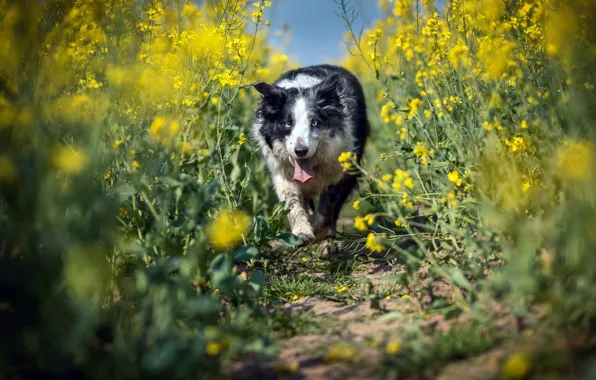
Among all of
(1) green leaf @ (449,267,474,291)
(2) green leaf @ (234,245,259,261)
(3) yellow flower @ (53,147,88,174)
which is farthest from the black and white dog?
(3) yellow flower @ (53,147,88,174)

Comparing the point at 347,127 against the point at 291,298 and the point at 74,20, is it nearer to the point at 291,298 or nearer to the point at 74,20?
the point at 291,298

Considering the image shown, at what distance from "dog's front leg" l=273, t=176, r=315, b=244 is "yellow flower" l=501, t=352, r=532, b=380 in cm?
278

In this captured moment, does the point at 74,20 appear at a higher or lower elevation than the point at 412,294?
higher

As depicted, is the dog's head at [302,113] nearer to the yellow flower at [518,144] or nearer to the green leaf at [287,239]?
the green leaf at [287,239]

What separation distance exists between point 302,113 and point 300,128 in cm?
16

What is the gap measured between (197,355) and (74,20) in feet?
6.58

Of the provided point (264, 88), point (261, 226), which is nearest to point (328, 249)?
point (261, 226)

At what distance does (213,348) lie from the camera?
205cm

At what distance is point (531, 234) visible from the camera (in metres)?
2.04

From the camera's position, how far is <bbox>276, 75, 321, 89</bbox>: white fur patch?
16.7ft

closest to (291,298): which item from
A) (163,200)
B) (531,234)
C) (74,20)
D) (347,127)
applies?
(163,200)

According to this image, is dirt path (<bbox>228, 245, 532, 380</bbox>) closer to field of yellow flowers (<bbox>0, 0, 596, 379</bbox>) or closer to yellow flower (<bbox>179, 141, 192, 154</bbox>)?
field of yellow flowers (<bbox>0, 0, 596, 379</bbox>)

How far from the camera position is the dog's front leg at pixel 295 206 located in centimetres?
458

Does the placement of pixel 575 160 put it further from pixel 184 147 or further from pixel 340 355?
pixel 184 147
